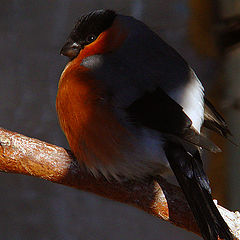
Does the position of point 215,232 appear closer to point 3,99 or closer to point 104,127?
point 104,127

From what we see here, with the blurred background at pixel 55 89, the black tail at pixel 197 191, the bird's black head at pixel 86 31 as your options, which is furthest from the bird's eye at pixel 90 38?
the blurred background at pixel 55 89

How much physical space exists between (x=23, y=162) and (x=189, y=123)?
0.43m

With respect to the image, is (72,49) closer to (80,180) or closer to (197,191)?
(80,180)

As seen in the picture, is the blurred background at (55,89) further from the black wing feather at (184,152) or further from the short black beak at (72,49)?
the black wing feather at (184,152)

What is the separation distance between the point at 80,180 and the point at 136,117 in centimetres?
22

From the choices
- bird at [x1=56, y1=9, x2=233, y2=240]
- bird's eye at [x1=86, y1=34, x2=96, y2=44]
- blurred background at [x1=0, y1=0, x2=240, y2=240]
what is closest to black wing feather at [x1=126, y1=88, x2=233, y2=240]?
bird at [x1=56, y1=9, x2=233, y2=240]

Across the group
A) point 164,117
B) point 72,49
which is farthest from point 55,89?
point 164,117

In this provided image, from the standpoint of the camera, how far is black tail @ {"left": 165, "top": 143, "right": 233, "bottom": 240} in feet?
3.40

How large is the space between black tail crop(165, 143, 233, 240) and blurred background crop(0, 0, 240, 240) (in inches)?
Answer: 38.2

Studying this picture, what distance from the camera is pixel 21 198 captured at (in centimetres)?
208

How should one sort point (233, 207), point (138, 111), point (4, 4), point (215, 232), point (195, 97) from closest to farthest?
1. point (215, 232)
2. point (138, 111)
3. point (195, 97)
4. point (233, 207)
5. point (4, 4)

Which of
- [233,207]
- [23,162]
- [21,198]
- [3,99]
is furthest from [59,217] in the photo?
[23,162]

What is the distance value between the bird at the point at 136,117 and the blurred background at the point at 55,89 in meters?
0.81

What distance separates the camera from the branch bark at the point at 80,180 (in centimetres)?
117
